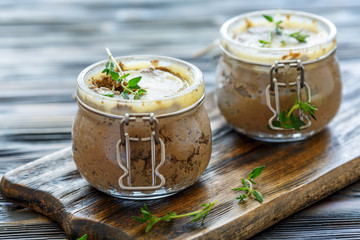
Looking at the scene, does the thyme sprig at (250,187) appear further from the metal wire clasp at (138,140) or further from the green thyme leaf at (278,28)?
the green thyme leaf at (278,28)

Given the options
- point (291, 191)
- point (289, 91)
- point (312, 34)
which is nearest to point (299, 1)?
point (312, 34)

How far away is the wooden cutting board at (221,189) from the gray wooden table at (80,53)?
Answer: 0.04m

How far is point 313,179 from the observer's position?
1250 millimetres

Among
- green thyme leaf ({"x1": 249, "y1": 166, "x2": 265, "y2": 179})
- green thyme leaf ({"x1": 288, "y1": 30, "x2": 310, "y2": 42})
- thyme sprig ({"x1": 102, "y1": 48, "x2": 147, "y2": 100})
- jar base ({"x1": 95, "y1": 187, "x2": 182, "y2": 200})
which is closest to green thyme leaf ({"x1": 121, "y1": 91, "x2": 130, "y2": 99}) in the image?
thyme sprig ({"x1": 102, "y1": 48, "x2": 147, "y2": 100})

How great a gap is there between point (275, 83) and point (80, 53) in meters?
0.93

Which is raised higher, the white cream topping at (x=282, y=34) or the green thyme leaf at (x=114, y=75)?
the green thyme leaf at (x=114, y=75)

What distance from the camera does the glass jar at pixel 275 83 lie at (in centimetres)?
132

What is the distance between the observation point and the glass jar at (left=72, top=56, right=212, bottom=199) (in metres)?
1.09

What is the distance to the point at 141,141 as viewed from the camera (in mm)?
1096

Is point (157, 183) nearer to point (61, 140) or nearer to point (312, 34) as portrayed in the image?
point (61, 140)

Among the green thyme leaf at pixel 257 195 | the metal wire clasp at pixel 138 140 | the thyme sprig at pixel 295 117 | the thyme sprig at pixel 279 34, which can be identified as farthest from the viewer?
Answer: the thyme sprig at pixel 279 34

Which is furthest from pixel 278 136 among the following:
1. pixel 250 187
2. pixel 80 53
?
pixel 80 53

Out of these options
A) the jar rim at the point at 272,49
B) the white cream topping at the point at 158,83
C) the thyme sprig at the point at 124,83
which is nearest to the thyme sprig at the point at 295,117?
the jar rim at the point at 272,49

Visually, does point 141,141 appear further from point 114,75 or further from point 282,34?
point 282,34
